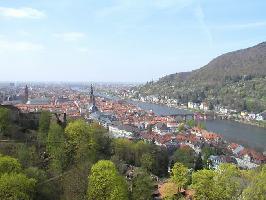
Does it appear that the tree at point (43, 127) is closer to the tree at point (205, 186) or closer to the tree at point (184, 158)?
the tree at point (205, 186)

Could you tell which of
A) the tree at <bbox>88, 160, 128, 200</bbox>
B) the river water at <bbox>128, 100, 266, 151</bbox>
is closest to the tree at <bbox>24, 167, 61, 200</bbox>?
the tree at <bbox>88, 160, 128, 200</bbox>

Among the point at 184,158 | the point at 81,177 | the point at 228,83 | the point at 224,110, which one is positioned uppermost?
the point at 228,83

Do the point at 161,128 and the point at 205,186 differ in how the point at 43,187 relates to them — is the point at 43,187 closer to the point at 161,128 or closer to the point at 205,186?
the point at 205,186

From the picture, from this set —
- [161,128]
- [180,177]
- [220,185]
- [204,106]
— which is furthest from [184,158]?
[204,106]

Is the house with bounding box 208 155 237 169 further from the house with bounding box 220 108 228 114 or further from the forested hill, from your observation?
the house with bounding box 220 108 228 114

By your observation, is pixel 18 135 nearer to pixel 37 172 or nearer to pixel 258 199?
pixel 37 172
